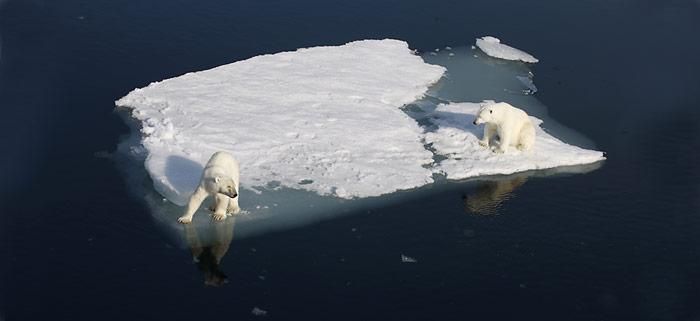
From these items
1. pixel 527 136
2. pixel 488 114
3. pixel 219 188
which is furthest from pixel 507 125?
pixel 219 188

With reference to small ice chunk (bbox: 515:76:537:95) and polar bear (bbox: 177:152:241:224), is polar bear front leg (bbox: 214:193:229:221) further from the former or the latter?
small ice chunk (bbox: 515:76:537:95)

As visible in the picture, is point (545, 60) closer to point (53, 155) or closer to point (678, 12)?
point (678, 12)

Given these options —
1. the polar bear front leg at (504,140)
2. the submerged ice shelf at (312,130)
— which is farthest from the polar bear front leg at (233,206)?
the polar bear front leg at (504,140)

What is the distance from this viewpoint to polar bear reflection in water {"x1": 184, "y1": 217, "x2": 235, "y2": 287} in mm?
15281

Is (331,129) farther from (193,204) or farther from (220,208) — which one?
(193,204)

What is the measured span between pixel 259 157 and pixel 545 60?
10.4 m

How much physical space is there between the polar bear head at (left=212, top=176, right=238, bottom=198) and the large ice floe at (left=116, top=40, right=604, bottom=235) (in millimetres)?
912

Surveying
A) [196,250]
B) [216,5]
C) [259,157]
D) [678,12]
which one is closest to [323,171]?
[259,157]

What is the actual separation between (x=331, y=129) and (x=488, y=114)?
3.74m

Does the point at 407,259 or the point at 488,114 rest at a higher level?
the point at 488,114

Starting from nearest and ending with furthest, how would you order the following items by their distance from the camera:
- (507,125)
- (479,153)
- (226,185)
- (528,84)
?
(226,185) < (507,125) < (479,153) < (528,84)

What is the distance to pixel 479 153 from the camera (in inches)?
781

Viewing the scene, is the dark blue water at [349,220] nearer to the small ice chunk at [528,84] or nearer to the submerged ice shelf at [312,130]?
the small ice chunk at [528,84]

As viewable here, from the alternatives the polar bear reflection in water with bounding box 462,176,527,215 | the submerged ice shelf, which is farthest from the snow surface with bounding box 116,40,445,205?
the polar bear reflection in water with bounding box 462,176,527,215
